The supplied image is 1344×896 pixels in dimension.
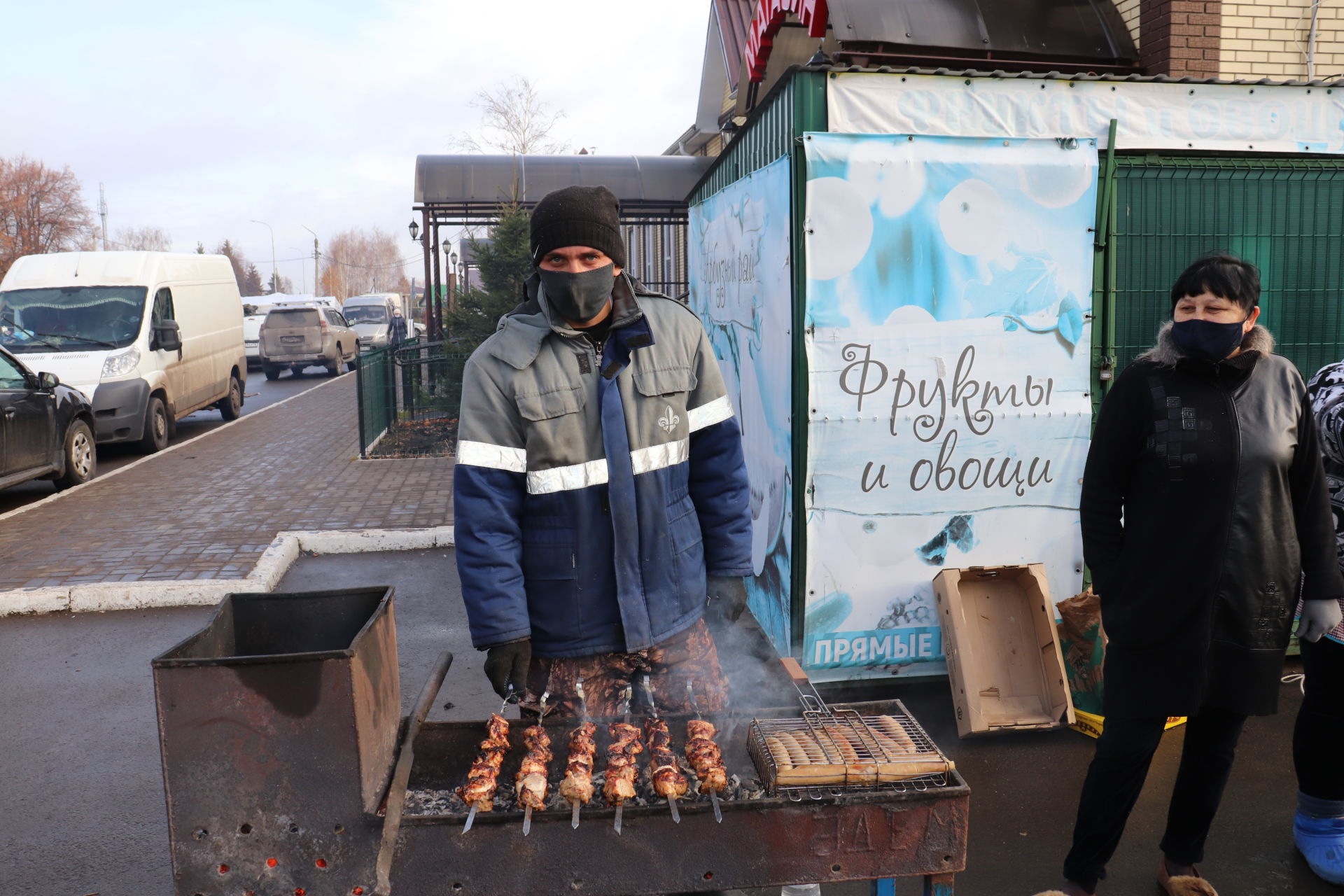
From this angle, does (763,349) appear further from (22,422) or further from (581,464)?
(22,422)

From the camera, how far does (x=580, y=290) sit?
3000 millimetres

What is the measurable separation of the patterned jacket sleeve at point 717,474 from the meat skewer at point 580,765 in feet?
2.11

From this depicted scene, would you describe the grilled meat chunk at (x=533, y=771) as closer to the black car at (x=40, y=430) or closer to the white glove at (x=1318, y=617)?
the white glove at (x=1318, y=617)

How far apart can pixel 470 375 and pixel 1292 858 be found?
354cm

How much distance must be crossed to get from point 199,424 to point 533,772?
56.4 ft

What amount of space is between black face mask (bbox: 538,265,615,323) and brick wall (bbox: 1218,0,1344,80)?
5969 mm

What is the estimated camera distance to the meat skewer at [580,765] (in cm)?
263

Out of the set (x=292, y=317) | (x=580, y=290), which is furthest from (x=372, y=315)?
(x=580, y=290)

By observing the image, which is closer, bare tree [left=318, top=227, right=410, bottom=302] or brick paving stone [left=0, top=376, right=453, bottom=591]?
brick paving stone [left=0, top=376, right=453, bottom=591]

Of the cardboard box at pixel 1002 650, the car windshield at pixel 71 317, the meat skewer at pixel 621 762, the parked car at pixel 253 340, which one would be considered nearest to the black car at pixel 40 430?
the car windshield at pixel 71 317

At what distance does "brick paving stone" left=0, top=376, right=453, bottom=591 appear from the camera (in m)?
7.64

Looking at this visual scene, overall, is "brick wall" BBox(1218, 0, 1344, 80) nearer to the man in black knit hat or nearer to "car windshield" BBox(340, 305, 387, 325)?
the man in black knit hat

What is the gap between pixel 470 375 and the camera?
9.75 ft

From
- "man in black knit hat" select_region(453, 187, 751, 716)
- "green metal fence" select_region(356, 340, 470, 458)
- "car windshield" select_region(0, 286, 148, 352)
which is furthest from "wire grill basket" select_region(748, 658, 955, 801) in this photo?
"car windshield" select_region(0, 286, 148, 352)
